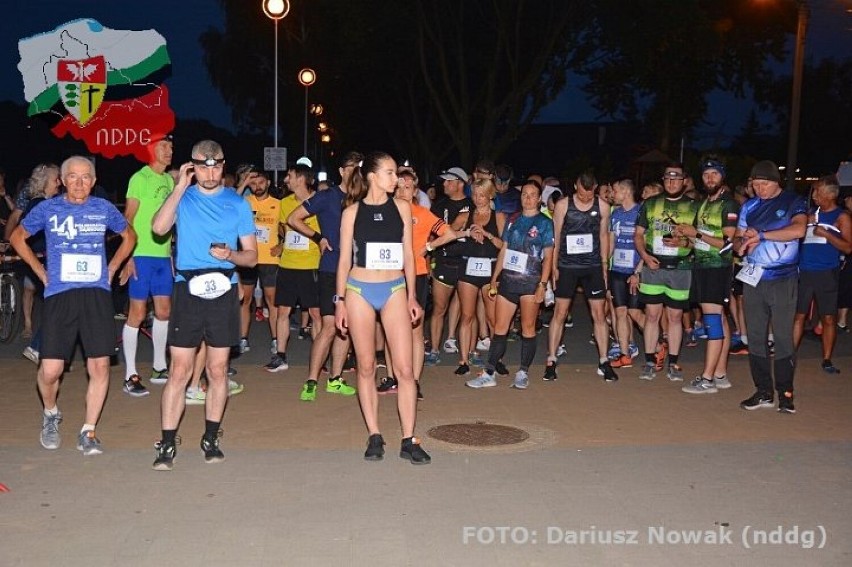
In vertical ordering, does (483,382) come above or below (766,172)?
below

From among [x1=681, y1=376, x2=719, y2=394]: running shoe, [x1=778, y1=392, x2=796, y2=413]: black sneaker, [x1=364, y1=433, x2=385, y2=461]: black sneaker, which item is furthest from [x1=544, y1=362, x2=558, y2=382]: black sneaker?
[x1=364, y1=433, x2=385, y2=461]: black sneaker

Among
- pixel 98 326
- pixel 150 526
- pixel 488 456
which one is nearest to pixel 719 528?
pixel 488 456

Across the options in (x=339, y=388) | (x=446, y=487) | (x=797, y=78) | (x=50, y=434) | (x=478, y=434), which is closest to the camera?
(x=446, y=487)

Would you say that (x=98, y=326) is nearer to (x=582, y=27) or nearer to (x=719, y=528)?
(x=719, y=528)

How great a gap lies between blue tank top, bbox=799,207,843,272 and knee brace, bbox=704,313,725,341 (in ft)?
6.91

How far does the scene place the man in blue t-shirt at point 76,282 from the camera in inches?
274

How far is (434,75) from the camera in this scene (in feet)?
121

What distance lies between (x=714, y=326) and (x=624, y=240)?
1946 millimetres

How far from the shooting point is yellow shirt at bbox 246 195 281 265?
11.4 m

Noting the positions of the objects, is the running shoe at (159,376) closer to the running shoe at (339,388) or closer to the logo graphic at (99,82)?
the running shoe at (339,388)

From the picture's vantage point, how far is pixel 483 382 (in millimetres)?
9875

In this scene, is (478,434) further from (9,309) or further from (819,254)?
(9,309)

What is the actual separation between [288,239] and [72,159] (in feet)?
12.3

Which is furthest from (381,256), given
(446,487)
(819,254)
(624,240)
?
(819,254)
